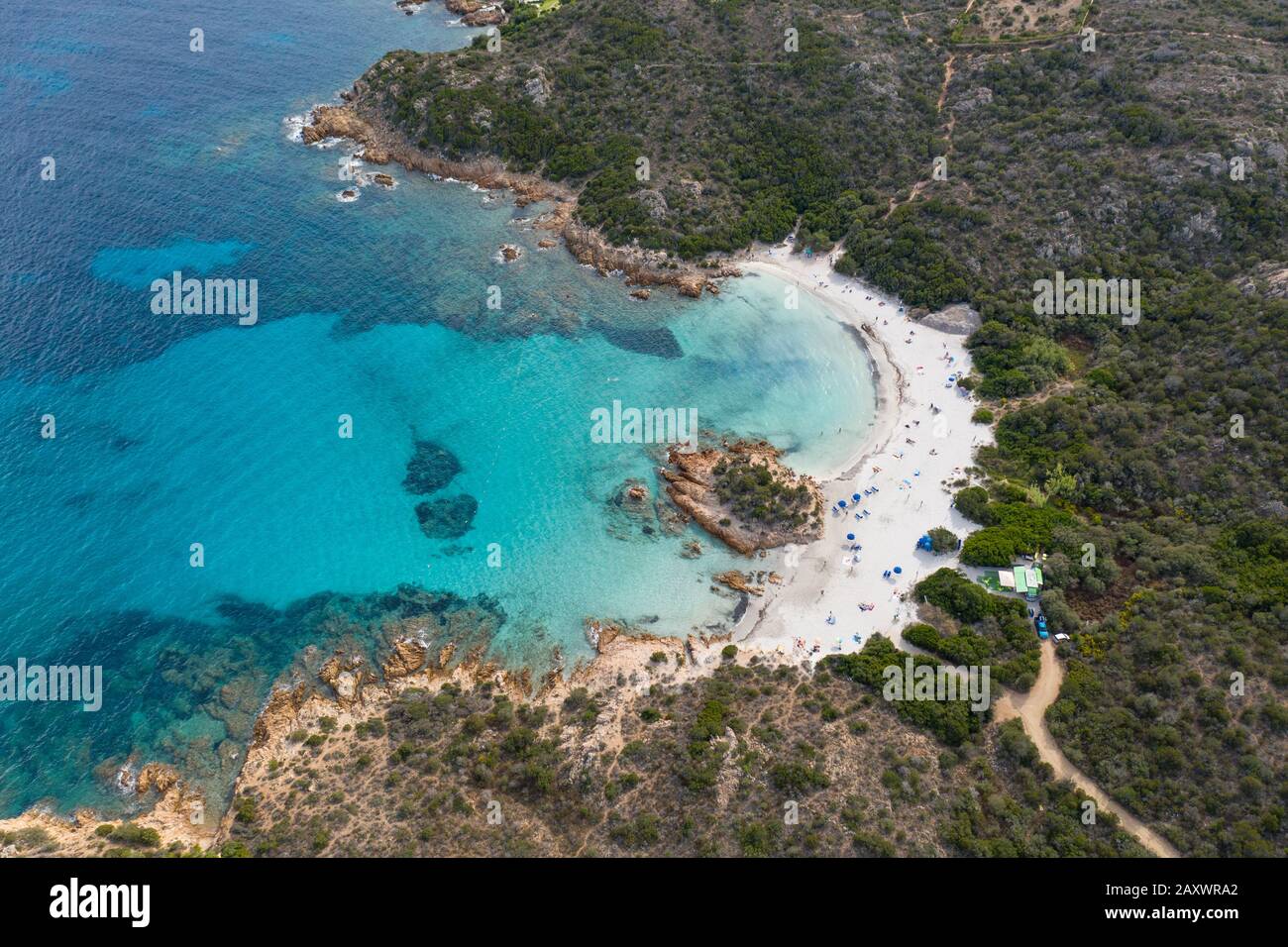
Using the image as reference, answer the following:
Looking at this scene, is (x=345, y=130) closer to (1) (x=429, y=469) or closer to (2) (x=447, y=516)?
(1) (x=429, y=469)

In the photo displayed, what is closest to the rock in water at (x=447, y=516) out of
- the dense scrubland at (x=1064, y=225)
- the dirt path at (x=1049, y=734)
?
the dense scrubland at (x=1064, y=225)

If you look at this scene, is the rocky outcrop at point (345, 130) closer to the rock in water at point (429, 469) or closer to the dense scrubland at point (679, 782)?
the rock in water at point (429, 469)

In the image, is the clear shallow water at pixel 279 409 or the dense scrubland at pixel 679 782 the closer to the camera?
the dense scrubland at pixel 679 782

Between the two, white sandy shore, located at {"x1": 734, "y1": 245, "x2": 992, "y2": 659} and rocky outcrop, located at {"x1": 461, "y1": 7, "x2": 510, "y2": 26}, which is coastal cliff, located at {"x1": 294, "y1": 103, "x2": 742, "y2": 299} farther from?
rocky outcrop, located at {"x1": 461, "y1": 7, "x2": 510, "y2": 26}

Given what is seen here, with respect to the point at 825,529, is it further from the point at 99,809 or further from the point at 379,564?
the point at 99,809
